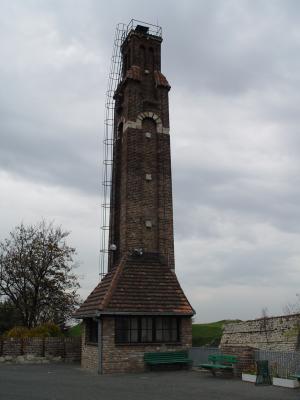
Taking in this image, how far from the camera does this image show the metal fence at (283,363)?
14.2m

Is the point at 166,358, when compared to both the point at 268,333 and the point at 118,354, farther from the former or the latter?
the point at 268,333

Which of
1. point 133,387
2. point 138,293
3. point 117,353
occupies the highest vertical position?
point 138,293

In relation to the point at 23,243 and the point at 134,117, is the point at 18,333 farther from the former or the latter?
the point at 134,117

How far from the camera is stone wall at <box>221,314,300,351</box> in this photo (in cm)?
2227

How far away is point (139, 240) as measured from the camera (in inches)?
843

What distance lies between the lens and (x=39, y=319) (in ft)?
111

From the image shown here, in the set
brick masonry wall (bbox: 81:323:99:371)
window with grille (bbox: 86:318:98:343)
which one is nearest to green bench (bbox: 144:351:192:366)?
brick masonry wall (bbox: 81:323:99:371)

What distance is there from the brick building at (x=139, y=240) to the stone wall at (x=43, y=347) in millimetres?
3702

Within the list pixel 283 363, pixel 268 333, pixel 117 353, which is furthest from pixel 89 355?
pixel 268 333

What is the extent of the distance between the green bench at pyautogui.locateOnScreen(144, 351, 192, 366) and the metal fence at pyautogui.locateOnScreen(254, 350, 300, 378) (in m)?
4.47

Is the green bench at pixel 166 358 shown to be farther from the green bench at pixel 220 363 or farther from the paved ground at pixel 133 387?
the green bench at pixel 220 363

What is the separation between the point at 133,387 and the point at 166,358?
190 inches

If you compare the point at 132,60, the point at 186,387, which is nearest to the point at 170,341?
the point at 186,387

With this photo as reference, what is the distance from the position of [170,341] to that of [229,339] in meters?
10.3
